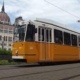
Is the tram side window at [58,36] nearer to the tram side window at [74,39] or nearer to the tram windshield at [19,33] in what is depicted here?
the tram side window at [74,39]

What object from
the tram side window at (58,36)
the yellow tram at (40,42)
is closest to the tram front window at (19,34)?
the yellow tram at (40,42)

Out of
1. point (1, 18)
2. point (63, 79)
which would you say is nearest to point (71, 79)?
point (63, 79)

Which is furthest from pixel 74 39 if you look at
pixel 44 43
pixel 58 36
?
pixel 44 43

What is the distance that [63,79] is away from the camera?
1056 cm

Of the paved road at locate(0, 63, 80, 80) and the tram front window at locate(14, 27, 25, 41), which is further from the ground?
the tram front window at locate(14, 27, 25, 41)

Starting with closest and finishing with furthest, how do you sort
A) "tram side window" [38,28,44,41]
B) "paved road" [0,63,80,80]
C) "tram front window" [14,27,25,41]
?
"paved road" [0,63,80,80] < "tram front window" [14,27,25,41] < "tram side window" [38,28,44,41]

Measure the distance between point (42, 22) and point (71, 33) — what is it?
5.02m

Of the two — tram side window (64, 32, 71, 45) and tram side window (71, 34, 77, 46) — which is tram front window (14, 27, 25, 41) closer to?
tram side window (64, 32, 71, 45)

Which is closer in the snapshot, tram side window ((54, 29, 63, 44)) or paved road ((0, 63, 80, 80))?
paved road ((0, 63, 80, 80))

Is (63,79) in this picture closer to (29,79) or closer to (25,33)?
(29,79)

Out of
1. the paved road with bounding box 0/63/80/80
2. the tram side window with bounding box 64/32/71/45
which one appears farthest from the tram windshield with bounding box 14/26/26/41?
the tram side window with bounding box 64/32/71/45

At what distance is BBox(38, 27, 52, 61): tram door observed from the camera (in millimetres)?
18594

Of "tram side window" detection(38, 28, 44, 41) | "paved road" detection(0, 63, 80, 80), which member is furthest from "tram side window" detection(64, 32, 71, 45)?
"paved road" detection(0, 63, 80, 80)

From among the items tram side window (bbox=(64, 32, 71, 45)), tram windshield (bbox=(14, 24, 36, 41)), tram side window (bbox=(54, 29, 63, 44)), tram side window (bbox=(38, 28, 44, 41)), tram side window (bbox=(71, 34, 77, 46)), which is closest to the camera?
tram windshield (bbox=(14, 24, 36, 41))
